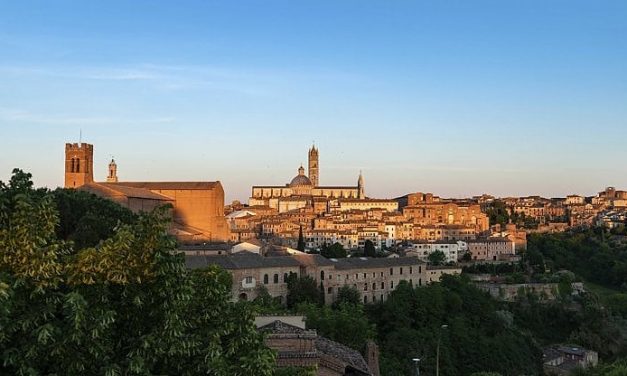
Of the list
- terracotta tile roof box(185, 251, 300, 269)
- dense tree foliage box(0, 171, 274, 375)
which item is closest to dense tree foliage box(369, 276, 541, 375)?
terracotta tile roof box(185, 251, 300, 269)

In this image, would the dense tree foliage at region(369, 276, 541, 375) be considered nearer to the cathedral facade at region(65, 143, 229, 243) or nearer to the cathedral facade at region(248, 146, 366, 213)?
the cathedral facade at region(65, 143, 229, 243)

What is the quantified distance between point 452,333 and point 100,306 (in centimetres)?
3291

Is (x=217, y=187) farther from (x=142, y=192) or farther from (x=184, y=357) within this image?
(x=184, y=357)

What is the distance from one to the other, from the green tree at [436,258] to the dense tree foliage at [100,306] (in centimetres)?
5803

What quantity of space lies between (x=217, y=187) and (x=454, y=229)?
3454 cm

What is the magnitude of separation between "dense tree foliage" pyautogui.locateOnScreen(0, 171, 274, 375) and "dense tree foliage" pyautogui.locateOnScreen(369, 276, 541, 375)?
24.5 metres

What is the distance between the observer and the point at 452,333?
37531 mm

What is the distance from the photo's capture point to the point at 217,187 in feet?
191

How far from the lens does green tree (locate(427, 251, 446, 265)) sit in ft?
211

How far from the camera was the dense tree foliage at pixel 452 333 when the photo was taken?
3428 centimetres

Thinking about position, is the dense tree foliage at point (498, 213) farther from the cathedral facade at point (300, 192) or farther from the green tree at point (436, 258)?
the green tree at point (436, 258)

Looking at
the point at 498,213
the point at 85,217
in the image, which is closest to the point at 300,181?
the point at 498,213

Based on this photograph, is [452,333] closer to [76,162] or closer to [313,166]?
[76,162]

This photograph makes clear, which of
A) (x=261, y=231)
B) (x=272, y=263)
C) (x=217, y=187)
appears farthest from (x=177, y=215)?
(x=261, y=231)
